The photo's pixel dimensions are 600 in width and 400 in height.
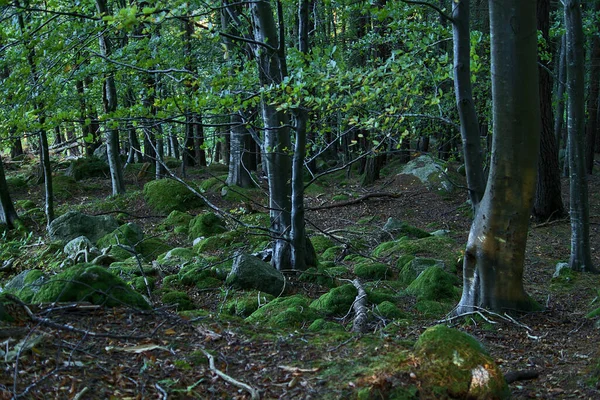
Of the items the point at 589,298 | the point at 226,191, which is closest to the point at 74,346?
the point at 589,298

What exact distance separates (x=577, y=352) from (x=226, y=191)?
12.6 meters

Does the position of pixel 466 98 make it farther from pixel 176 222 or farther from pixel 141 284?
pixel 176 222

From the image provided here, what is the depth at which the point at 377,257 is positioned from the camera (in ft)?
32.5

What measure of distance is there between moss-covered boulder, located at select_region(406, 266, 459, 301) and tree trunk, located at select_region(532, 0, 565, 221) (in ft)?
18.5

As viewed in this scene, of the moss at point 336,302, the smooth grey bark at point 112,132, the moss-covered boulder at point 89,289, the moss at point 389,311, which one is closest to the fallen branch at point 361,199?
the smooth grey bark at point 112,132

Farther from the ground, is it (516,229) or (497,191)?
(497,191)

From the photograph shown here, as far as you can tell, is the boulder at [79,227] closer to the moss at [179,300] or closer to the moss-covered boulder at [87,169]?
the moss at [179,300]

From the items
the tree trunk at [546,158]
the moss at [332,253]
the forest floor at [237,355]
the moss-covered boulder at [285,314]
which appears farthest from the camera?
the tree trunk at [546,158]

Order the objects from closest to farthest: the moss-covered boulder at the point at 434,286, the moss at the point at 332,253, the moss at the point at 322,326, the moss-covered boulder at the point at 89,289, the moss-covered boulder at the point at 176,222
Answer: the moss-covered boulder at the point at 89,289
the moss at the point at 322,326
the moss-covered boulder at the point at 434,286
the moss at the point at 332,253
the moss-covered boulder at the point at 176,222

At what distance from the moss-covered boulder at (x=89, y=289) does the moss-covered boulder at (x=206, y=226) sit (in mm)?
6994

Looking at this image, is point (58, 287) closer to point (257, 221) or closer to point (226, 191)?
point (257, 221)

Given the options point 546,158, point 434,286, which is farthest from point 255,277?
point 546,158

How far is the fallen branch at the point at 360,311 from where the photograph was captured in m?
5.56

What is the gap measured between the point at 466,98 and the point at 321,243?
589cm
